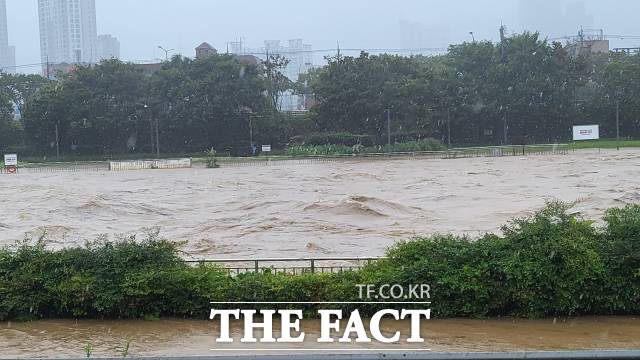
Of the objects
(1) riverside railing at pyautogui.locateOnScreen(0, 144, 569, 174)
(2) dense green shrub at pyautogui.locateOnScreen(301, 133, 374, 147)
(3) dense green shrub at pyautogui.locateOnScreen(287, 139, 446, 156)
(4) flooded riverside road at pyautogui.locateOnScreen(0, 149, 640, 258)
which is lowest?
(4) flooded riverside road at pyautogui.locateOnScreen(0, 149, 640, 258)

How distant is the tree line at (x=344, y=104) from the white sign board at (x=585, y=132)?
2523 millimetres

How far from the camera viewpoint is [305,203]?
29234mm

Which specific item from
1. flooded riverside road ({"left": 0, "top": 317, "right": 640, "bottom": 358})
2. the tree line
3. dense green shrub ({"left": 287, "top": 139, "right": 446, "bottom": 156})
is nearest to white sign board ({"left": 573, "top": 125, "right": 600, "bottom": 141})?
the tree line

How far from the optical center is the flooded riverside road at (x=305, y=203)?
21781 millimetres

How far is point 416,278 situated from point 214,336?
8.86 ft

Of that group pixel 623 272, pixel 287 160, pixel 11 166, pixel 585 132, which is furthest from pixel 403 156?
pixel 623 272

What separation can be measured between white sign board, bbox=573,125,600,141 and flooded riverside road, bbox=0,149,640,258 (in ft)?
72.9

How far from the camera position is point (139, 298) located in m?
10.9

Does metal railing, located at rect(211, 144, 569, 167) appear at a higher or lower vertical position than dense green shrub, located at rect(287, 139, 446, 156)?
lower

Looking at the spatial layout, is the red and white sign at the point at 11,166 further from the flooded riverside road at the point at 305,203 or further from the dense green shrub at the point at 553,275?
the dense green shrub at the point at 553,275

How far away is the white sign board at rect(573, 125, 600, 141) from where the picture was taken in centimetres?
6919

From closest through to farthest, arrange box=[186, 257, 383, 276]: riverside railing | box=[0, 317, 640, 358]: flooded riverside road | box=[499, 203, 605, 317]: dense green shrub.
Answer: box=[0, 317, 640, 358]: flooded riverside road
box=[499, 203, 605, 317]: dense green shrub
box=[186, 257, 383, 276]: riverside railing

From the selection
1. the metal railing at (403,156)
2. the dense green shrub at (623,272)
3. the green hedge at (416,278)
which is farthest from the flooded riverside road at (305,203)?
Answer: the metal railing at (403,156)

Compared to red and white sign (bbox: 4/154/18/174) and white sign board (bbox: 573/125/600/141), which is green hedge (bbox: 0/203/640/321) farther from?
white sign board (bbox: 573/125/600/141)
